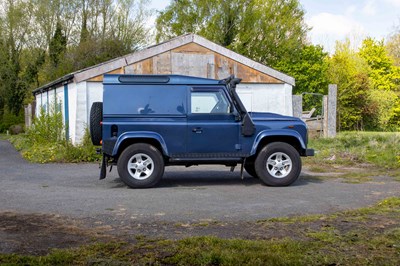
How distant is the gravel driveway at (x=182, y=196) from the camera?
7.44 m

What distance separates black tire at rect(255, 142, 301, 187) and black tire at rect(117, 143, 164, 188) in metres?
1.99

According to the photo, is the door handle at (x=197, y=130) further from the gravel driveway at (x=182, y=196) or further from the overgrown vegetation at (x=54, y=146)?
the overgrown vegetation at (x=54, y=146)

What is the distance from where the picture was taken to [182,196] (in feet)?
29.7

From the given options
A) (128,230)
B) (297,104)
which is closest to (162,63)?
(297,104)

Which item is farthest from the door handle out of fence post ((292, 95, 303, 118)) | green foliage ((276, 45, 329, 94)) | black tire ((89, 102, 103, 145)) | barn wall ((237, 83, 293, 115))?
green foliage ((276, 45, 329, 94))

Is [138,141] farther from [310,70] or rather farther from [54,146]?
[310,70]

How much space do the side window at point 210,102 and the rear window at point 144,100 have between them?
0.80ft

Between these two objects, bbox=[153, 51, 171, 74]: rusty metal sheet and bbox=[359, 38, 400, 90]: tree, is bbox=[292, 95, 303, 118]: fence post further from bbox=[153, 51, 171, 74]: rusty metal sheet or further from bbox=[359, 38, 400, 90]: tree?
bbox=[359, 38, 400, 90]: tree

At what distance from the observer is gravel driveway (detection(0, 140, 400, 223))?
744 cm

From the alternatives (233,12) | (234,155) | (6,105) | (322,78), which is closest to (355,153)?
(234,155)

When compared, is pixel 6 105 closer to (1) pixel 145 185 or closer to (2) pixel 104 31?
(2) pixel 104 31

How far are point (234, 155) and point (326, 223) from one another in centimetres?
383

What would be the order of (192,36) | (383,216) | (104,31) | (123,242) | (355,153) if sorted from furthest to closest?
(104,31) < (192,36) < (355,153) < (383,216) < (123,242)

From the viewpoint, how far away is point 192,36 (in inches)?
736
